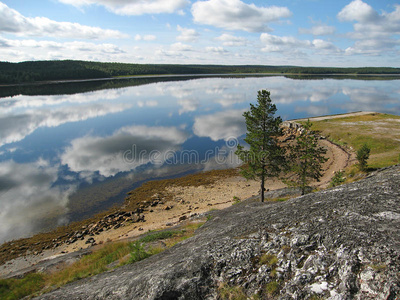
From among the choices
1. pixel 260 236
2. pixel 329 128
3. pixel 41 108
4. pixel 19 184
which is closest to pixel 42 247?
pixel 19 184

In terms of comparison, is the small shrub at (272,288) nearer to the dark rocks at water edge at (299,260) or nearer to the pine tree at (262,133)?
the dark rocks at water edge at (299,260)

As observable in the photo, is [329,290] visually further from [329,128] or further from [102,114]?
[102,114]

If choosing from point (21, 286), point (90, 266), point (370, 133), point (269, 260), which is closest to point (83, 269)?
point (90, 266)

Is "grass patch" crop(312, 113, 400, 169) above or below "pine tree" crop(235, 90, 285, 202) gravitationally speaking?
below

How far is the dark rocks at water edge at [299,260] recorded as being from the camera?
6230 millimetres

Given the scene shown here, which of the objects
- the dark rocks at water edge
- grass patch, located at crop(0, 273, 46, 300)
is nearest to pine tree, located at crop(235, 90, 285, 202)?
the dark rocks at water edge

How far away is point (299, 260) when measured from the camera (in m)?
7.39

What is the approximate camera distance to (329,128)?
6856cm

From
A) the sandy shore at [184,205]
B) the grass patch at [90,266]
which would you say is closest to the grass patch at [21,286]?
the grass patch at [90,266]

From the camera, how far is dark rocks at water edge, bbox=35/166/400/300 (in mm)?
6230

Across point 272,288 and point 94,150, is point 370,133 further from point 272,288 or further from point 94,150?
point 94,150

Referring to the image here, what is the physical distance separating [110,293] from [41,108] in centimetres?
12087

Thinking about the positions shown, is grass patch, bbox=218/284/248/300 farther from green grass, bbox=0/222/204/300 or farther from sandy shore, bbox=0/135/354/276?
sandy shore, bbox=0/135/354/276

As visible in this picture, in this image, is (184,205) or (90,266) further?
(184,205)
